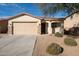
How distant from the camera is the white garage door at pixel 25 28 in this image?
13.6 m

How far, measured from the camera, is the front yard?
12148mm

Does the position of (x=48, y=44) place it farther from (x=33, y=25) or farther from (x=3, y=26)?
(x=3, y=26)

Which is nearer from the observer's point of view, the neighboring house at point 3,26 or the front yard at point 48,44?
the front yard at point 48,44

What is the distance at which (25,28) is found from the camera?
45.5 feet

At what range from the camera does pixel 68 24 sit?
13469 mm

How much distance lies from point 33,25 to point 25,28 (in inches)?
23.4

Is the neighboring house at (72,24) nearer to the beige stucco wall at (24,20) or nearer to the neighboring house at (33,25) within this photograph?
the neighboring house at (33,25)

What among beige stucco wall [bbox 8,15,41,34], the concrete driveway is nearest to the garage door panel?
beige stucco wall [bbox 8,15,41,34]

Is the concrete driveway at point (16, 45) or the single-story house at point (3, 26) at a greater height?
the single-story house at point (3, 26)

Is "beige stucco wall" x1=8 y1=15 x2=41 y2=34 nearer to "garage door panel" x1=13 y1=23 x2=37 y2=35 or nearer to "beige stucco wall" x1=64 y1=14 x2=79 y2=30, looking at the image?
"garage door panel" x1=13 y1=23 x2=37 y2=35

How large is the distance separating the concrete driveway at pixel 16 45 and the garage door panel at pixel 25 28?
16.8 inches

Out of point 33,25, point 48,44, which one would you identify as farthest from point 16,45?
point 48,44

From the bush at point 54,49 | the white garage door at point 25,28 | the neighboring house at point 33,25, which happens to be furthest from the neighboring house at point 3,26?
the bush at point 54,49

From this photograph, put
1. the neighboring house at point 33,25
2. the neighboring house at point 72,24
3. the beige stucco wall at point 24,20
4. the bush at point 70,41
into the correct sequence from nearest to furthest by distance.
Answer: the bush at point 70,41, the neighboring house at point 72,24, the neighboring house at point 33,25, the beige stucco wall at point 24,20
